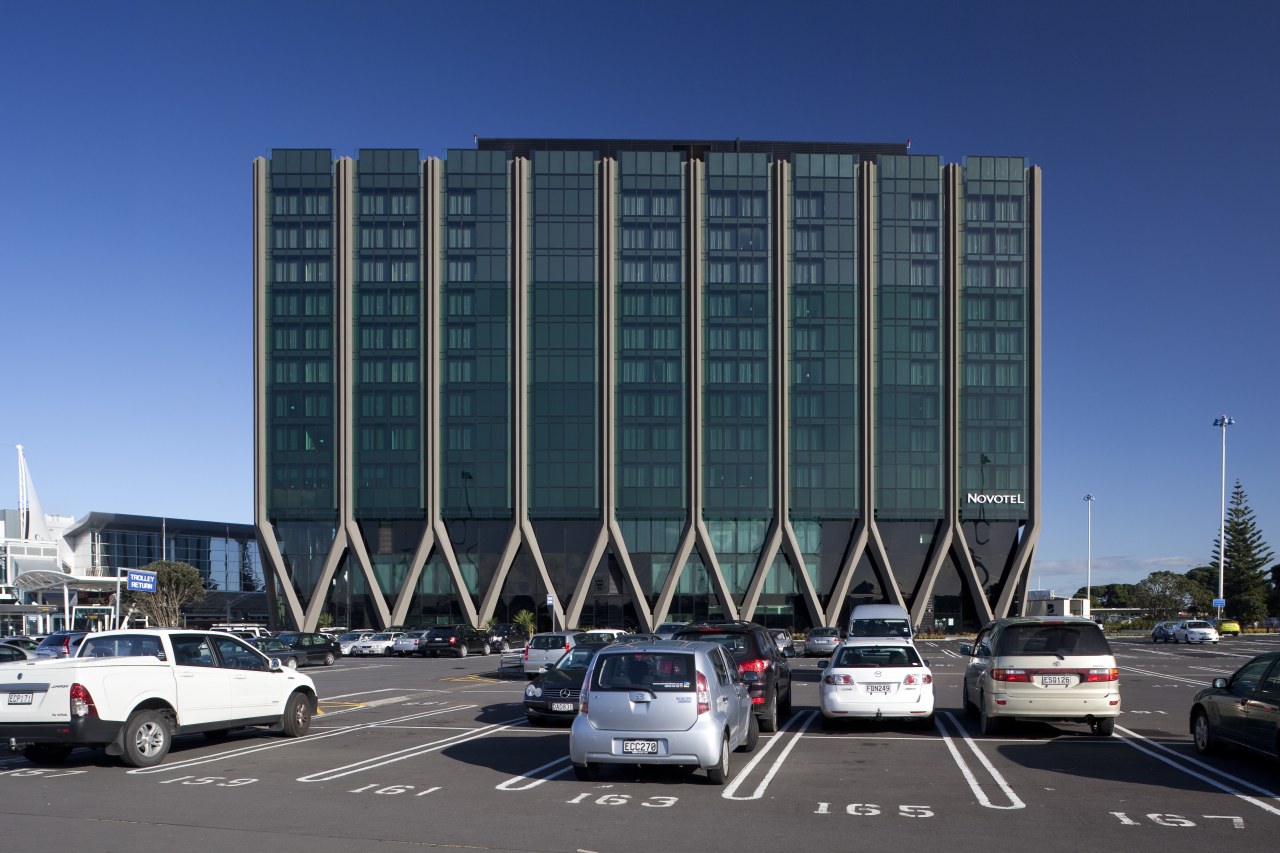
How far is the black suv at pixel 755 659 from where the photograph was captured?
1811 centimetres

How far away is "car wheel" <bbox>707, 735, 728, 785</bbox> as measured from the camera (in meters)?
13.1

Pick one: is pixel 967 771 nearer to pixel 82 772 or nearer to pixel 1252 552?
pixel 82 772

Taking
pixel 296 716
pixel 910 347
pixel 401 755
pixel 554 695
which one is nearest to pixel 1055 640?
pixel 554 695

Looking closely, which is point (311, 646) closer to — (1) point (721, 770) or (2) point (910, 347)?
(1) point (721, 770)

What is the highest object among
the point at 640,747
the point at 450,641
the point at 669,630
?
the point at 640,747

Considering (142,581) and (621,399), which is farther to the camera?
(621,399)

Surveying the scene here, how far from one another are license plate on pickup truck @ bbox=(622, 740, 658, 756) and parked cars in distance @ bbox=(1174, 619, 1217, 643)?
194 ft

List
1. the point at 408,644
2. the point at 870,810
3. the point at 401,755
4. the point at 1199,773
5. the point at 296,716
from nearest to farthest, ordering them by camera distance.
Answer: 1. the point at 870,810
2. the point at 1199,773
3. the point at 401,755
4. the point at 296,716
5. the point at 408,644

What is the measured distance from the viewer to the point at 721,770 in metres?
13.1

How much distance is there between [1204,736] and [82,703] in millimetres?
14300

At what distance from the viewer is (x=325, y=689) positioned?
3062 cm

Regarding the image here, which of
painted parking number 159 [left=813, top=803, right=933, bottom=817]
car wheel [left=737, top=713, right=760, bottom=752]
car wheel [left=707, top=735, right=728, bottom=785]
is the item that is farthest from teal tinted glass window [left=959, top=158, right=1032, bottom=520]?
painted parking number 159 [left=813, top=803, right=933, bottom=817]

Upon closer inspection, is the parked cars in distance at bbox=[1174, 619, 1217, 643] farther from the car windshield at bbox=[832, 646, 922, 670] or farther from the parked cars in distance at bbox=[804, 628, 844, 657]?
the car windshield at bbox=[832, 646, 922, 670]

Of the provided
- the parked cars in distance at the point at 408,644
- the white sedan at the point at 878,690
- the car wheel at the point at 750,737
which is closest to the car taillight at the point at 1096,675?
the white sedan at the point at 878,690
